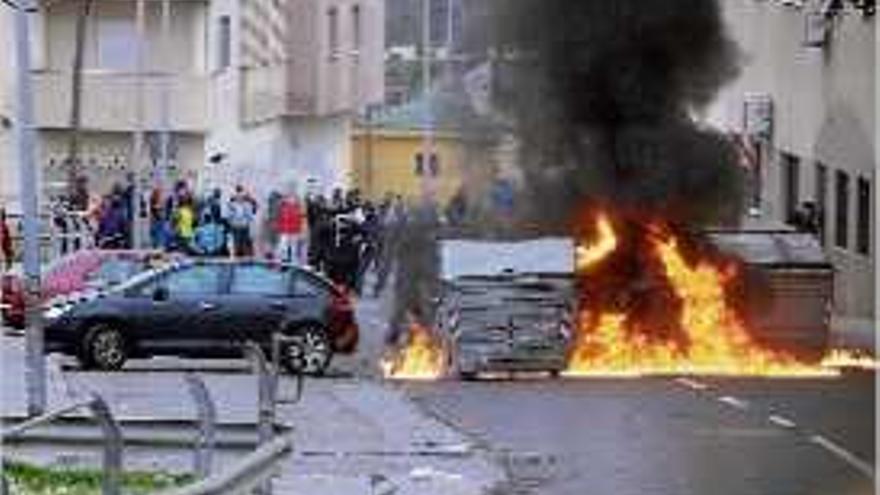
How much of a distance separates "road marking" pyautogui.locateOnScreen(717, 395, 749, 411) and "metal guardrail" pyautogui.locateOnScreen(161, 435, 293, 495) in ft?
39.3

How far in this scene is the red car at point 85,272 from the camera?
105ft

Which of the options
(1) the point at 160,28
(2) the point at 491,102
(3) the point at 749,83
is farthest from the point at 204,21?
(2) the point at 491,102

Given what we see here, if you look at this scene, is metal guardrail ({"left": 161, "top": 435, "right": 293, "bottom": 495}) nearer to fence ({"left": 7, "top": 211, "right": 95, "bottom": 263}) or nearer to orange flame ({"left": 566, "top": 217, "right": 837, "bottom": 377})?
orange flame ({"left": 566, "top": 217, "right": 837, "bottom": 377})

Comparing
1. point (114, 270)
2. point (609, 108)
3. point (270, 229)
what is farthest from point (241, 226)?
point (609, 108)

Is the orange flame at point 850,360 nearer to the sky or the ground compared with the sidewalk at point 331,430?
nearer to the ground

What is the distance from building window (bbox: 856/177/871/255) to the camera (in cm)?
3969

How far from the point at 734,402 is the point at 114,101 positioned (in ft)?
148

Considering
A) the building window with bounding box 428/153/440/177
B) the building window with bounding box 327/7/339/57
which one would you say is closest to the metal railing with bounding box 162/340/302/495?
the building window with bounding box 428/153/440/177

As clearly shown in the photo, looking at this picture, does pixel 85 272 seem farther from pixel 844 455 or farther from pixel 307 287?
pixel 844 455

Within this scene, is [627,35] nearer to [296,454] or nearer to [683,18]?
[683,18]

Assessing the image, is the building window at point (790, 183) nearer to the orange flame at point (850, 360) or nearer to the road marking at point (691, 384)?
A: the orange flame at point (850, 360)

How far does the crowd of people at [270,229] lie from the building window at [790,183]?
25.1 feet

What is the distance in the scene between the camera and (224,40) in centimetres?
6725

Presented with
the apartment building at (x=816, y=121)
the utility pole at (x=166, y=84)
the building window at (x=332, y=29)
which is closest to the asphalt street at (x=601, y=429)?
the apartment building at (x=816, y=121)
